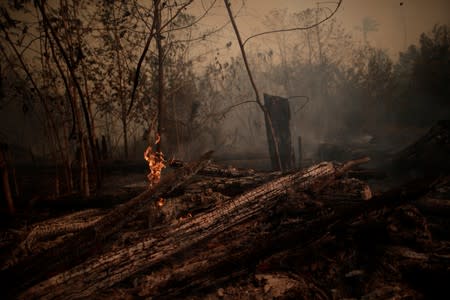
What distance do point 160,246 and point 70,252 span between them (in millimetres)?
735

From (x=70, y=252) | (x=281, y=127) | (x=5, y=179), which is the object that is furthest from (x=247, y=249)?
(x=281, y=127)

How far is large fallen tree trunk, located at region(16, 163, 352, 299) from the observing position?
198cm

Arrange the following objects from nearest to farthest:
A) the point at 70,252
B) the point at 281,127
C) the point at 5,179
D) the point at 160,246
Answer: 1. the point at 70,252
2. the point at 160,246
3. the point at 5,179
4. the point at 281,127

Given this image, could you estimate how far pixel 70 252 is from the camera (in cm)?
208

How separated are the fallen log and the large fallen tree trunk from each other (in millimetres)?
80

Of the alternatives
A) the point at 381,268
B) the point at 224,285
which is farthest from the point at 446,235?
the point at 224,285

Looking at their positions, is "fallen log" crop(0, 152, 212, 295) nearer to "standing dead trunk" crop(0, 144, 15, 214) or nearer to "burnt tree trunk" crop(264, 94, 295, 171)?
"standing dead trunk" crop(0, 144, 15, 214)

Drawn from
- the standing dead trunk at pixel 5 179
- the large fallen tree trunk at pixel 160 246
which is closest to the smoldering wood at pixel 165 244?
the large fallen tree trunk at pixel 160 246

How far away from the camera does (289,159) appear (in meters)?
6.15

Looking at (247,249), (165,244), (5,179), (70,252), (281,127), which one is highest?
(281,127)

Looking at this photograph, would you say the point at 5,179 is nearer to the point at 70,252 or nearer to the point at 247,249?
the point at 70,252

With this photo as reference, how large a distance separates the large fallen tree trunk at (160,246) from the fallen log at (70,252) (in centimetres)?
8

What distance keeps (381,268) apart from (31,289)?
289 centimetres

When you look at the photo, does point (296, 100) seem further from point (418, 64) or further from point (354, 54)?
point (418, 64)
